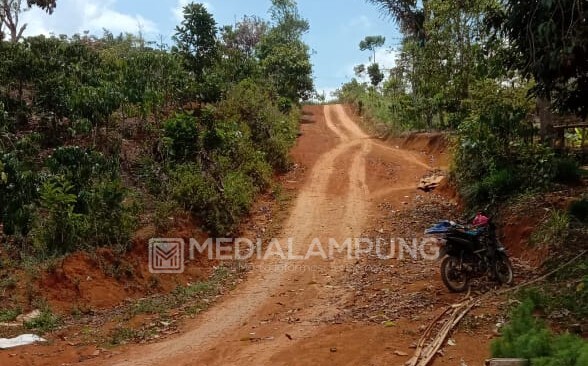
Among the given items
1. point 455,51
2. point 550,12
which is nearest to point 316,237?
point 550,12

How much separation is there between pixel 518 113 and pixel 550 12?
4.73 meters

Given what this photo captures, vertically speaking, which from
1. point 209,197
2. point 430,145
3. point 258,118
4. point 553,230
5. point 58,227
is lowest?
point 553,230

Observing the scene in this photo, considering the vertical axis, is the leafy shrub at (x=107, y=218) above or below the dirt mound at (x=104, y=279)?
above

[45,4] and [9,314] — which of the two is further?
[45,4]

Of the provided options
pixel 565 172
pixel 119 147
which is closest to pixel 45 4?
pixel 119 147

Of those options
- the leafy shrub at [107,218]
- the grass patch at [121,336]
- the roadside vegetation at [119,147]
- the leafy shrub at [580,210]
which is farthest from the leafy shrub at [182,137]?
the leafy shrub at [580,210]

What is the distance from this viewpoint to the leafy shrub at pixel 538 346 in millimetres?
3384

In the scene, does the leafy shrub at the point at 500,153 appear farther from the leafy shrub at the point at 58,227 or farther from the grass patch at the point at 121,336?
the leafy shrub at the point at 58,227

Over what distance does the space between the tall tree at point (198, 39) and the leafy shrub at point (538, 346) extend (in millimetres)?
13223

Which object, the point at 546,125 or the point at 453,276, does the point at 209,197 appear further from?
the point at 546,125

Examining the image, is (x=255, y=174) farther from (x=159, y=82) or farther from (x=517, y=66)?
(x=517, y=66)

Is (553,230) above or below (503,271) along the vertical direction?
above

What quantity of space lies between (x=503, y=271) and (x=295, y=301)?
9.53ft

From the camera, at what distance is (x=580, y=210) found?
316 inches
